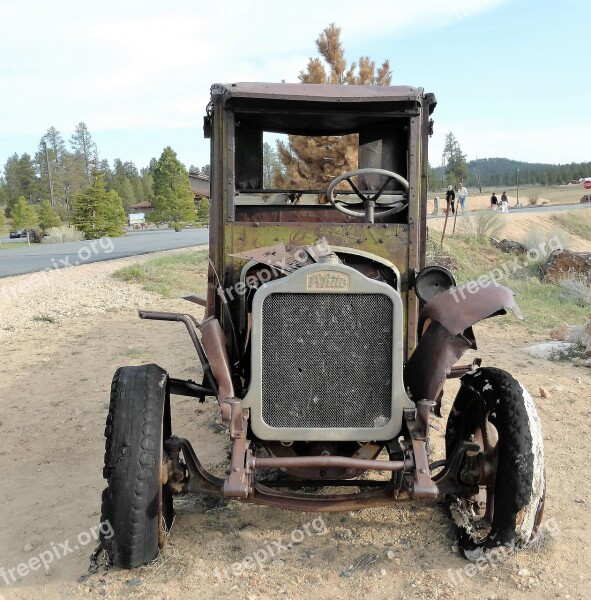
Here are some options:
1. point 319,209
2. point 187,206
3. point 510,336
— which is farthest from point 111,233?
point 319,209

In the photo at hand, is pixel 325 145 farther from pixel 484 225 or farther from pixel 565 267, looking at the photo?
pixel 484 225

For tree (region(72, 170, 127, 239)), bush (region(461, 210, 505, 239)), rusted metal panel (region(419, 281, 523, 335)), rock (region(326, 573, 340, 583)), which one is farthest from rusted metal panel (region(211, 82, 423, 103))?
tree (region(72, 170, 127, 239))

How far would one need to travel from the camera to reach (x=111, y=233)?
34.4 metres

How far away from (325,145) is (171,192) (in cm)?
3664

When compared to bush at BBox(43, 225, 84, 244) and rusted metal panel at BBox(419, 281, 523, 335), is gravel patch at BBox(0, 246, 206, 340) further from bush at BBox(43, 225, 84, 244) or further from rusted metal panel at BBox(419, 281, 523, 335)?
bush at BBox(43, 225, 84, 244)

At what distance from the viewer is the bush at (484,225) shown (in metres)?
19.7

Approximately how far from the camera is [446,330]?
320 cm

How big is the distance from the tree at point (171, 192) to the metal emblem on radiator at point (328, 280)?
4449cm

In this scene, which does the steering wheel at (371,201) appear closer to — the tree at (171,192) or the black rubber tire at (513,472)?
the black rubber tire at (513,472)

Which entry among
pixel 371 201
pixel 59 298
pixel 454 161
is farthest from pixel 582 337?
pixel 454 161

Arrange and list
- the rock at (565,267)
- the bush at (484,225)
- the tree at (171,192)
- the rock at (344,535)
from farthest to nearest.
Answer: the tree at (171,192) < the bush at (484,225) < the rock at (565,267) < the rock at (344,535)

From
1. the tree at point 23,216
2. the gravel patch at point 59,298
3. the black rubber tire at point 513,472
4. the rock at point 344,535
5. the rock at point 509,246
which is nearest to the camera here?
Result: the black rubber tire at point 513,472

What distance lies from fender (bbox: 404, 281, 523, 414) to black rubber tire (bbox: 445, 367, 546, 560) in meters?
0.29

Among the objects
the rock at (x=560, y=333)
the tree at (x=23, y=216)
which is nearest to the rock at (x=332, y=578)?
the rock at (x=560, y=333)
